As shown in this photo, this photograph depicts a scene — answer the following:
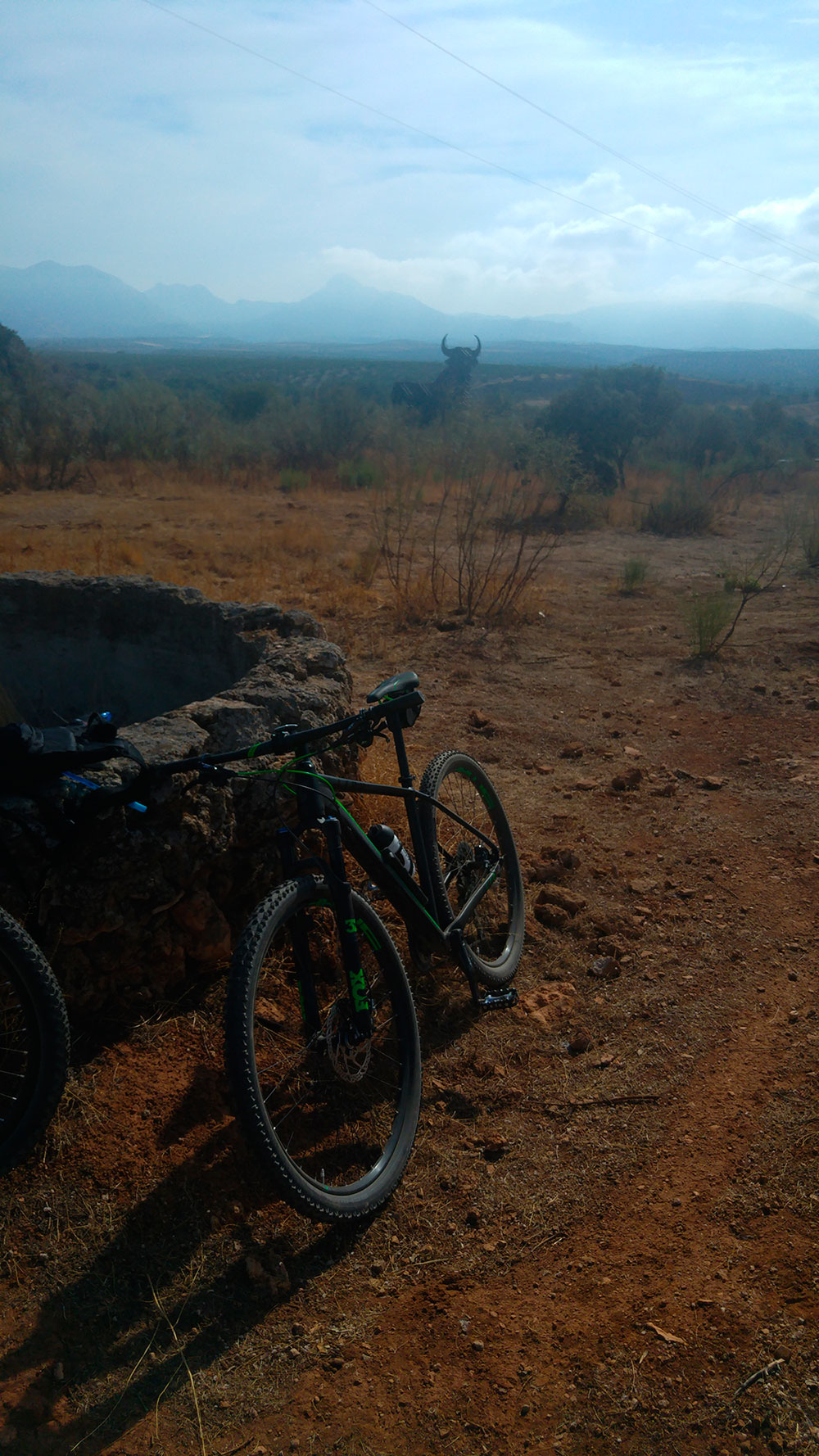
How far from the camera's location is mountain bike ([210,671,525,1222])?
2.04 meters

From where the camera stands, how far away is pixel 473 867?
3.32 metres

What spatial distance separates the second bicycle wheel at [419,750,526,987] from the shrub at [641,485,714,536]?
11373mm

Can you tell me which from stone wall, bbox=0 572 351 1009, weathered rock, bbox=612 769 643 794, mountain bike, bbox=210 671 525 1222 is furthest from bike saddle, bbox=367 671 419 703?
weathered rock, bbox=612 769 643 794

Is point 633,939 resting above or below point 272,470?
below

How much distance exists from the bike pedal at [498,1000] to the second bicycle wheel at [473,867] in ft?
0.14

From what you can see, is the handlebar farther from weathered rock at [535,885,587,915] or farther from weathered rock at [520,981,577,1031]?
A: weathered rock at [535,885,587,915]

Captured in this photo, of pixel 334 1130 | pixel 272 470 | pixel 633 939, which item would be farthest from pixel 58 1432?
pixel 272 470

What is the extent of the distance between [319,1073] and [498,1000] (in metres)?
0.78

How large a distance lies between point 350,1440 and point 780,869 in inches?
123

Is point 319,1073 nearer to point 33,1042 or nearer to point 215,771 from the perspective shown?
point 33,1042

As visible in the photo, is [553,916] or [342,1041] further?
[553,916]

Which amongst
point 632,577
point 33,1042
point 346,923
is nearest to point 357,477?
point 632,577

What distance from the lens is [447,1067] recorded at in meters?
2.88

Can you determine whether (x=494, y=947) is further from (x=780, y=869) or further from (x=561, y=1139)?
(x=780, y=869)
